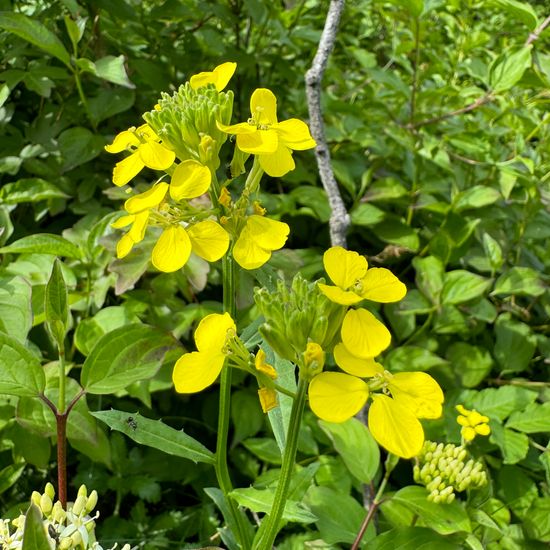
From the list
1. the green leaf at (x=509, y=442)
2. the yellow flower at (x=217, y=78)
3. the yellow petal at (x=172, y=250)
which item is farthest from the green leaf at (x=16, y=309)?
the green leaf at (x=509, y=442)

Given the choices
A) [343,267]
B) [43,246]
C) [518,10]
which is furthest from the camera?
[518,10]

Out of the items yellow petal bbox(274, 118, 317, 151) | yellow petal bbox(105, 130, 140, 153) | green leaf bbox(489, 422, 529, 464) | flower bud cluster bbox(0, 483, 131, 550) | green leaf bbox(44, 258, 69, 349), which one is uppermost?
yellow petal bbox(274, 118, 317, 151)

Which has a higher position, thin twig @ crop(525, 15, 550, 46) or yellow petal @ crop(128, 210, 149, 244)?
thin twig @ crop(525, 15, 550, 46)

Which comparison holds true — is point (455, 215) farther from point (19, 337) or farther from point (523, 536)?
point (19, 337)

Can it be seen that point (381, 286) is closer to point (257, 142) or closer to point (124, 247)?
point (257, 142)

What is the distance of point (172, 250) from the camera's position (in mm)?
812

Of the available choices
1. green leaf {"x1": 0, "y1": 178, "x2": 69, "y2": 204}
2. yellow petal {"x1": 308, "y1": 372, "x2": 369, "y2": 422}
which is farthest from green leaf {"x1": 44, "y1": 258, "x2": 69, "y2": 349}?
green leaf {"x1": 0, "y1": 178, "x2": 69, "y2": 204}

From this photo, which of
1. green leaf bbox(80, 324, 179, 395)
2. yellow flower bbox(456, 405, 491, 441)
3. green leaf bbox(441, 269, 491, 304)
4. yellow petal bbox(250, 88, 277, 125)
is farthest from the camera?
green leaf bbox(441, 269, 491, 304)

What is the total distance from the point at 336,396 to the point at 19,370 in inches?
21.9

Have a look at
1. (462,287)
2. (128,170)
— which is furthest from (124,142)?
(462,287)

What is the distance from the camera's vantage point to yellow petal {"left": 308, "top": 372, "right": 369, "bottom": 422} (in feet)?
2.13

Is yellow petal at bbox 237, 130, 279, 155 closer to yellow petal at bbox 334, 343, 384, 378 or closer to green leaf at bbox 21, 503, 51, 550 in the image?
yellow petal at bbox 334, 343, 384, 378

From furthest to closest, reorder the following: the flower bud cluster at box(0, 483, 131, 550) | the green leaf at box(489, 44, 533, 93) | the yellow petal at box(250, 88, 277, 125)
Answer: the green leaf at box(489, 44, 533, 93) → the yellow petal at box(250, 88, 277, 125) → the flower bud cluster at box(0, 483, 131, 550)

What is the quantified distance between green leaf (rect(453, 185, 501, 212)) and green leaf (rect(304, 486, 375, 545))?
3.04 ft
